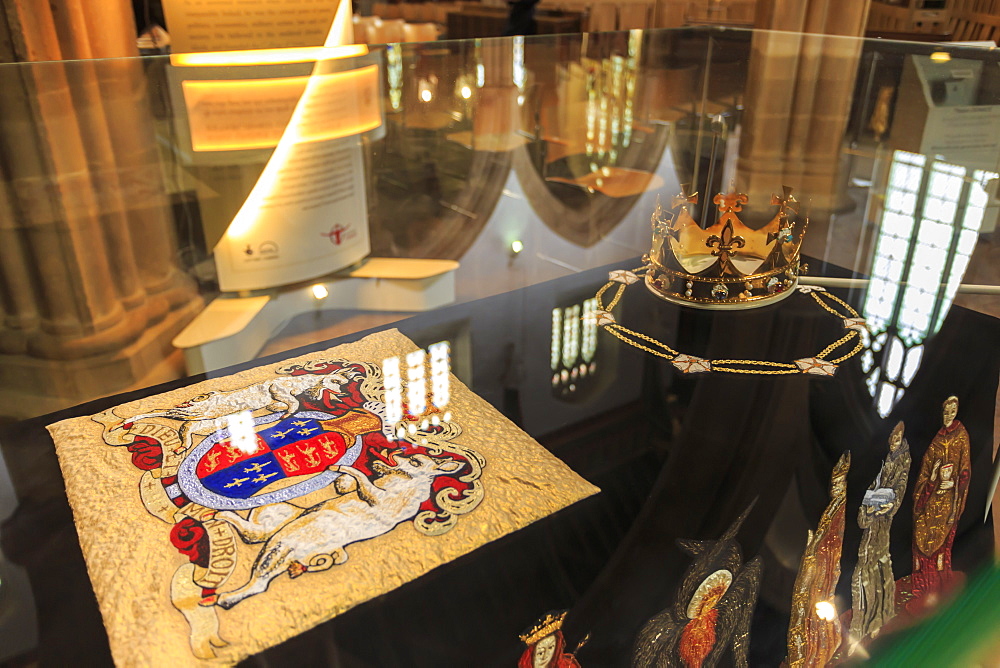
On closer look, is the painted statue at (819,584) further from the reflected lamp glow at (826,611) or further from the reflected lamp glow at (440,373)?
the reflected lamp glow at (440,373)

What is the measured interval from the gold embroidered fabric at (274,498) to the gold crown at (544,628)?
0.15 metres

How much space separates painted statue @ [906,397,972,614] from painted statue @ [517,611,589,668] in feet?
3.13

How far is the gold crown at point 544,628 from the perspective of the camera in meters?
0.95

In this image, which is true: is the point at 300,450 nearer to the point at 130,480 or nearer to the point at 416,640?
the point at 130,480

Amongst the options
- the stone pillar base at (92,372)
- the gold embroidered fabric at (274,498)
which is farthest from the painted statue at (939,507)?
the stone pillar base at (92,372)

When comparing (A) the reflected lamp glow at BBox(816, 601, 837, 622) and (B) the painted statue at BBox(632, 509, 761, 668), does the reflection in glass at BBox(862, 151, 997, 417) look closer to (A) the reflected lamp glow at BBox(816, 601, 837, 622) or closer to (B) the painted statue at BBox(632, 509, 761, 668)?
(A) the reflected lamp glow at BBox(816, 601, 837, 622)

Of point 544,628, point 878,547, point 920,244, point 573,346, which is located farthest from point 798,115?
point 544,628

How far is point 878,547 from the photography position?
1433 millimetres

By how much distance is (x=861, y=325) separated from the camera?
183 centimetres

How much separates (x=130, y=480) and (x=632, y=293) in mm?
1368

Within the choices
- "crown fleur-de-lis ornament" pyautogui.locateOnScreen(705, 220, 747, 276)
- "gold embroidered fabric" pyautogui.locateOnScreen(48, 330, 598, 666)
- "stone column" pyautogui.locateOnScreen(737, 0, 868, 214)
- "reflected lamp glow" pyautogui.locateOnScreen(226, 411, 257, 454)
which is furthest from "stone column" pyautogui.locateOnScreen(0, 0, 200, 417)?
"stone column" pyautogui.locateOnScreen(737, 0, 868, 214)

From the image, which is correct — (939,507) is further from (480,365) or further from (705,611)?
(480,365)

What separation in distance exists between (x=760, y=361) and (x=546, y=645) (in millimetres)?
962

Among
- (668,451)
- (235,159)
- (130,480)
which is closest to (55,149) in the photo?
(235,159)
